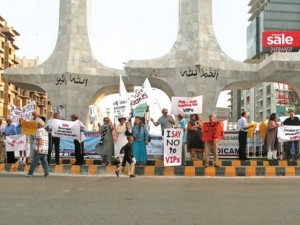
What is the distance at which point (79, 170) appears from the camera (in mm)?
14922

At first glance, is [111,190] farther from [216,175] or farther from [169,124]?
[169,124]

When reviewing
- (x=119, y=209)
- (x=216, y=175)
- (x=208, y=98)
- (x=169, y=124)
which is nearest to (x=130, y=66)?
(x=208, y=98)

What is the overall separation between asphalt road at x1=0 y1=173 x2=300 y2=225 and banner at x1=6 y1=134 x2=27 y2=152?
5.30 meters

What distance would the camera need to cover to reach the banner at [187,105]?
18.0 metres

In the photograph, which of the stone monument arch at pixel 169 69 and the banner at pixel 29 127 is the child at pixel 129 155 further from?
the stone monument arch at pixel 169 69

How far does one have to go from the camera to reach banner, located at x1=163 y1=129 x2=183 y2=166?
14.6 meters

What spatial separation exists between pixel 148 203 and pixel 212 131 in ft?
22.4

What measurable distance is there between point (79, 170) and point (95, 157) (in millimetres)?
5063

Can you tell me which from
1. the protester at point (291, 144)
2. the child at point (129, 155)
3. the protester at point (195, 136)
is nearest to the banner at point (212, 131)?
the protester at point (195, 136)

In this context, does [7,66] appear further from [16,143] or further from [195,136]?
[195,136]

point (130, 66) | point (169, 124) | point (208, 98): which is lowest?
point (169, 124)

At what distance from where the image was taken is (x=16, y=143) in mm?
16922

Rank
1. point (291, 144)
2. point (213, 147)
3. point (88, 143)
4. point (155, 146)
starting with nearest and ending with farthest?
point (213, 147)
point (291, 144)
point (155, 146)
point (88, 143)

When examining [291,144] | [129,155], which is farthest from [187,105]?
[129,155]
